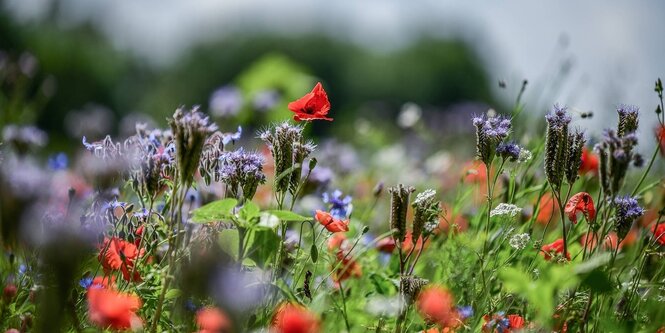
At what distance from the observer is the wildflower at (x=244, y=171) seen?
1.88m

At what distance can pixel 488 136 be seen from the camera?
1973 mm

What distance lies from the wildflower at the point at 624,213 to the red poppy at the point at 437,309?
1.53 feet

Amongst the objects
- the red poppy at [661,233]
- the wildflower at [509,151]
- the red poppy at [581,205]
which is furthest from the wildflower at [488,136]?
the red poppy at [661,233]

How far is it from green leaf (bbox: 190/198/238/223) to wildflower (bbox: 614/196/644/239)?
980 millimetres

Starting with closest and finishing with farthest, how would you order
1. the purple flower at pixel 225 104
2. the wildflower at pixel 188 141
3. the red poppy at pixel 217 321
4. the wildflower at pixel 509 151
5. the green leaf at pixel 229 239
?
1. the red poppy at pixel 217 321
2. the wildflower at pixel 188 141
3. the green leaf at pixel 229 239
4. the wildflower at pixel 509 151
5. the purple flower at pixel 225 104

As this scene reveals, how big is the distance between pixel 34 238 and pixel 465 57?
199ft

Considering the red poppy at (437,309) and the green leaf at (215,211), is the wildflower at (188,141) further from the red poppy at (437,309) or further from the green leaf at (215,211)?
the red poppy at (437,309)

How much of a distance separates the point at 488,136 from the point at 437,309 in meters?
0.48

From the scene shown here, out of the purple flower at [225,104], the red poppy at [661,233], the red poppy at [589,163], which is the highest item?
the red poppy at [661,233]

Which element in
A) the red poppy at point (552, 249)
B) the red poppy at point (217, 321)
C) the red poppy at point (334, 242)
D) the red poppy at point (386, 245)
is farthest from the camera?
the red poppy at point (386, 245)

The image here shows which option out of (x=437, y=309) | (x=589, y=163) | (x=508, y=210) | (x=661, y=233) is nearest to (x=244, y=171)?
(x=437, y=309)

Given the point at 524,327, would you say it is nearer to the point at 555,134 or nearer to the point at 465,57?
the point at 555,134

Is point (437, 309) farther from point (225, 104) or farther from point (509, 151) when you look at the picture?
point (225, 104)

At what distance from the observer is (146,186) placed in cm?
182
